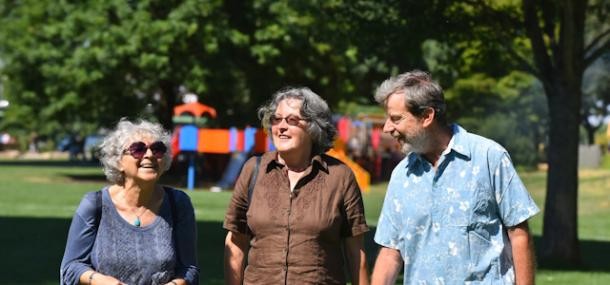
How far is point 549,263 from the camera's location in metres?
18.0

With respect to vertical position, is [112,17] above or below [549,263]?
above

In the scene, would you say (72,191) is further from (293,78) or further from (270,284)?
(270,284)

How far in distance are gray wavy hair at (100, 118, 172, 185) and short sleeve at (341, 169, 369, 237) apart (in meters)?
0.90

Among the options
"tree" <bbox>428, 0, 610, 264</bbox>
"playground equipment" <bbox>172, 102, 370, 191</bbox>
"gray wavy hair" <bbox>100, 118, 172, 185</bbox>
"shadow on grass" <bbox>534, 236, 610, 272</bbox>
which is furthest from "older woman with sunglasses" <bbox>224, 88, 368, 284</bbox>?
"playground equipment" <bbox>172, 102, 370, 191</bbox>

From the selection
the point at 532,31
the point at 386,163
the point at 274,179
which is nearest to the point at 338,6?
the point at 532,31

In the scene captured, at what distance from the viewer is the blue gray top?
20.7ft

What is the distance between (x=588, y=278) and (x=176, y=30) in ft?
92.3

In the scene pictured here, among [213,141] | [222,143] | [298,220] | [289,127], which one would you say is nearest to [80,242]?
[298,220]

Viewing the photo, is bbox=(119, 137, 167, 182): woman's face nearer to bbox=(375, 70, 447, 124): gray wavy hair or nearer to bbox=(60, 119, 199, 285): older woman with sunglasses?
bbox=(60, 119, 199, 285): older woman with sunglasses

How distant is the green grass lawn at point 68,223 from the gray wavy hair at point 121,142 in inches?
309

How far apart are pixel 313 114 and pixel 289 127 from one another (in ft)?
0.45

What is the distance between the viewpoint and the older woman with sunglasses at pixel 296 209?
6.56 meters

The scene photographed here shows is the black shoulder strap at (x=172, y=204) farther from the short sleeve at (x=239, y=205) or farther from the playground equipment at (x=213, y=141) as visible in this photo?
the playground equipment at (x=213, y=141)

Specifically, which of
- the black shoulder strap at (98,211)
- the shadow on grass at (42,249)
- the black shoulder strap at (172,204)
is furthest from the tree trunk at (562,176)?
the black shoulder strap at (98,211)
